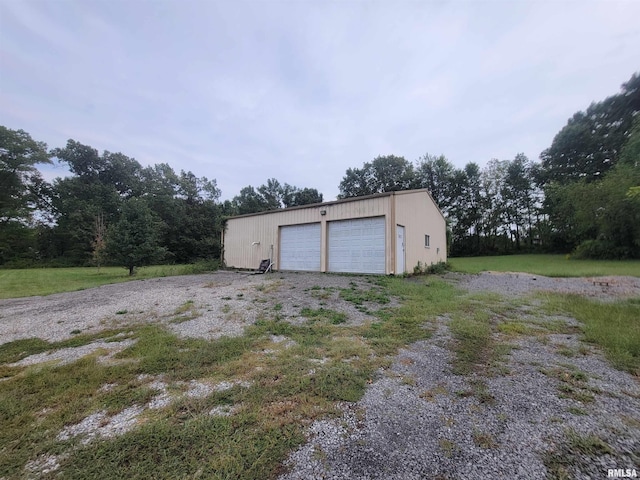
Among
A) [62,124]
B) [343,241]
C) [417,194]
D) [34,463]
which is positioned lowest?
[34,463]

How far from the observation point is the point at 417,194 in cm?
1273

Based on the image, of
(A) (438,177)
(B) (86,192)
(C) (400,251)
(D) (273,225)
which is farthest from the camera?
(A) (438,177)

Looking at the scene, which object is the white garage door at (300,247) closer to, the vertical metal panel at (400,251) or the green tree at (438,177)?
the vertical metal panel at (400,251)

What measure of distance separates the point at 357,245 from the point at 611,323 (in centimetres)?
752

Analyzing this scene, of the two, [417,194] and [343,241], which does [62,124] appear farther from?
[417,194]

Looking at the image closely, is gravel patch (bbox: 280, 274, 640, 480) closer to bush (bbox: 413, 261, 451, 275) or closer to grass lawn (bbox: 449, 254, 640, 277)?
bush (bbox: 413, 261, 451, 275)

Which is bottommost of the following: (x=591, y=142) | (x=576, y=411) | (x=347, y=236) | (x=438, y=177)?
(x=576, y=411)

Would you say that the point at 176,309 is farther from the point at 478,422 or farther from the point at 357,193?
the point at 357,193

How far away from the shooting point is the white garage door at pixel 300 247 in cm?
1218

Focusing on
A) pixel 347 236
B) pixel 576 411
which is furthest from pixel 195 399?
pixel 347 236

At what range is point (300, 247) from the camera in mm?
12742

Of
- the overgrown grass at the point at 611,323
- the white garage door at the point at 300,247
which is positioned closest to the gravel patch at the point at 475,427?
the overgrown grass at the point at 611,323

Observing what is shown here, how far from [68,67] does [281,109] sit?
326 inches

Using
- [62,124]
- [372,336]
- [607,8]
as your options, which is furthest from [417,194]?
[62,124]
